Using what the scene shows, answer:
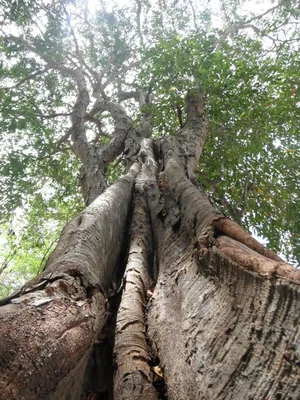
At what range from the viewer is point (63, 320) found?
4.20 ft

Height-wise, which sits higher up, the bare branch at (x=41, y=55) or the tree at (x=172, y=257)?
the bare branch at (x=41, y=55)

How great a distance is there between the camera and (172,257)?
2311mm

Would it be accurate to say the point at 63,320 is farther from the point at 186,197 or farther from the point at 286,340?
the point at 186,197

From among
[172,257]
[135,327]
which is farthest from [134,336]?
[172,257]

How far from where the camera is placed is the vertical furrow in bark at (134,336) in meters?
1.37

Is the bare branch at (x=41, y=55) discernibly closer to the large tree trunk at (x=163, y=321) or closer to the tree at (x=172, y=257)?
the tree at (x=172, y=257)

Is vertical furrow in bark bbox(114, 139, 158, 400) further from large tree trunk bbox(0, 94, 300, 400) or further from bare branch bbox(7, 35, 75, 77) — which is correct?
bare branch bbox(7, 35, 75, 77)

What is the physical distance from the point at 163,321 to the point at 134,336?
0.17 metres

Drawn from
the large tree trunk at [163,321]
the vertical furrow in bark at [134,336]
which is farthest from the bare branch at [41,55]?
the vertical furrow in bark at [134,336]

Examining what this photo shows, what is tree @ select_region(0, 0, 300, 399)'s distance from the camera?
1.13 metres

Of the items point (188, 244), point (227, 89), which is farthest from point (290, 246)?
point (188, 244)

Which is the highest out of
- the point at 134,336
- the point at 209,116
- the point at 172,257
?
the point at 209,116

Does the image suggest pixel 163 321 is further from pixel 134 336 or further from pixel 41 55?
pixel 41 55

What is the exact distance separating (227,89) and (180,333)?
5.02 m
